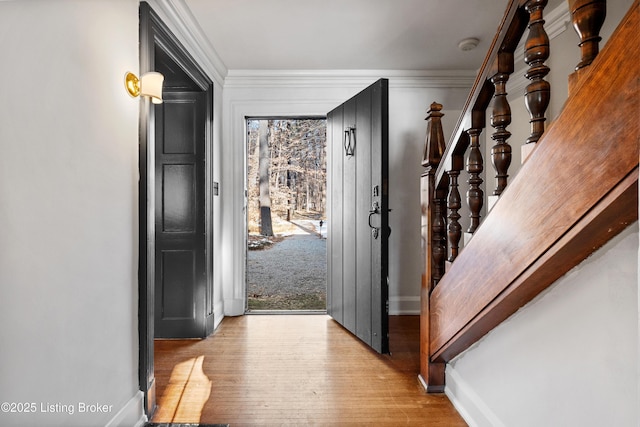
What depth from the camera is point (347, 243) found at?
292 cm

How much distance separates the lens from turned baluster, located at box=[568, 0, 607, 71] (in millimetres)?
852

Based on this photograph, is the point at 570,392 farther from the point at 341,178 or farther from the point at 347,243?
the point at 341,178

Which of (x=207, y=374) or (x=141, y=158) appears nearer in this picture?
(x=141, y=158)

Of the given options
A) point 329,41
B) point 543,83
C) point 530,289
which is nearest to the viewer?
point 543,83

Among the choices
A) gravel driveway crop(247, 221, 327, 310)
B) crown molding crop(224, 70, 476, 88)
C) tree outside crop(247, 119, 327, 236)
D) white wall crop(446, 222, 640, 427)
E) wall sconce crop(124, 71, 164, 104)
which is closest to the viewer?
white wall crop(446, 222, 640, 427)

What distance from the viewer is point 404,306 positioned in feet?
11.1

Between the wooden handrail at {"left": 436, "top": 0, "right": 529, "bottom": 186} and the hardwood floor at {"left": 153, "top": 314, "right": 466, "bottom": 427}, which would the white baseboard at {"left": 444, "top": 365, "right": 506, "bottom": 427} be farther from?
the wooden handrail at {"left": 436, "top": 0, "right": 529, "bottom": 186}

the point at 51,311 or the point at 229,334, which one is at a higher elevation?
the point at 51,311

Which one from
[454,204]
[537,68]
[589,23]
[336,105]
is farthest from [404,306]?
[589,23]

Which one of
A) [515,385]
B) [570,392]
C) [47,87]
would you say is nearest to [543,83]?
[570,392]

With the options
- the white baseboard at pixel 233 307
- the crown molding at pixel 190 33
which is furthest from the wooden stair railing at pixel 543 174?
the white baseboard at pixel 233 307

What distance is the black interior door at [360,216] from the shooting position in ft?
8.00

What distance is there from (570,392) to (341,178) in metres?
2.23

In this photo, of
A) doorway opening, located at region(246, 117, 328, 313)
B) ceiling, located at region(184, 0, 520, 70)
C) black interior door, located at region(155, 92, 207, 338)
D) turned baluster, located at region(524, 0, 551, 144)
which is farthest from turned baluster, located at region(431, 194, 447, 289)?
doorway opening, located at region(246, 117, 328, 313)
